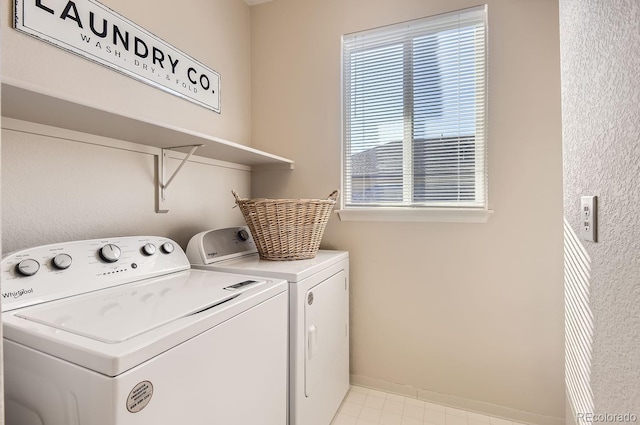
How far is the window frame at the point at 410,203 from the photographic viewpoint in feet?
5.68

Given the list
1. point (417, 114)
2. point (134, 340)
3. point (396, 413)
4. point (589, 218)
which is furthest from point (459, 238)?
point (134, 340)

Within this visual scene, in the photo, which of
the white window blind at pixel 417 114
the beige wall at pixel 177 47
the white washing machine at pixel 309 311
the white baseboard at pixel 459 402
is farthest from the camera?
the white window blind at pixel 417 114

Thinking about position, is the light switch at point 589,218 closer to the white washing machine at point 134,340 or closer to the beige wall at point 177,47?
the white washing machine at point 134,340

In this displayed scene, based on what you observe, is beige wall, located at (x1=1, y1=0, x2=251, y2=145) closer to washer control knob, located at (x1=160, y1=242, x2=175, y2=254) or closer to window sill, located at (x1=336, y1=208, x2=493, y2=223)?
washer control knob, located at (x1=160, y1=242, x2=175, y2=254)

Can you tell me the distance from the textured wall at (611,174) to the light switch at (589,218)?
0.02 meters

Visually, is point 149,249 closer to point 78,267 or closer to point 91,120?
point 78,267

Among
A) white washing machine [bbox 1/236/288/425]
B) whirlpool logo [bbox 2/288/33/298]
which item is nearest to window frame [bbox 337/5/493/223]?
white washing machine [bbox 1/236/288/425]

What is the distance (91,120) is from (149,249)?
0.52m

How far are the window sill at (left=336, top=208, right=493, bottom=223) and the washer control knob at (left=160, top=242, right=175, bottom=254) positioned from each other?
994 mm

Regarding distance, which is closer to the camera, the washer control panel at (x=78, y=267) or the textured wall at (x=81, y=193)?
the washer control panel at (x=78, y=267)

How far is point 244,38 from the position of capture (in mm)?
2217

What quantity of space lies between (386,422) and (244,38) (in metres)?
2.53

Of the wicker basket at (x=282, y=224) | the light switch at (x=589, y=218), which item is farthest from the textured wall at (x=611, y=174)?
the wicker basket at (x=282, y=224)

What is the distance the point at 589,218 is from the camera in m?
0.89
